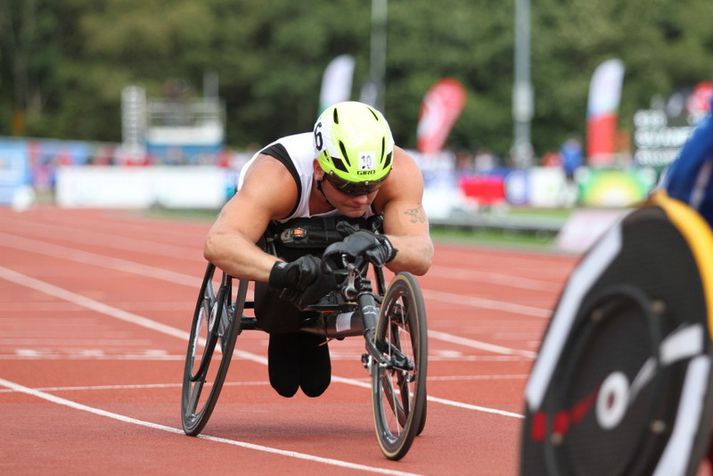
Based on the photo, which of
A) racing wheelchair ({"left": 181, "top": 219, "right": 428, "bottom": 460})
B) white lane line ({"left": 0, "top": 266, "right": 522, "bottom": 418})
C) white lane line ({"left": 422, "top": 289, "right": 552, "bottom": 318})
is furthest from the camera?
white lane line ({"left": 422, "top": 289, "right": 552, "bottom": 318})

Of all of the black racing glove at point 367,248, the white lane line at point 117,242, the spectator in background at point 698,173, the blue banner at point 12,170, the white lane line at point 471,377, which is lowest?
the blue banner at point 12,170

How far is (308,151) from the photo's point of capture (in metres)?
8.46

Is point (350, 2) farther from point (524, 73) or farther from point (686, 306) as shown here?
point (686, 306)

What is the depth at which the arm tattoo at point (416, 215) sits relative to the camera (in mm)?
8414

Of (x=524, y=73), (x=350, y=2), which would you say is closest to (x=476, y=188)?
(x=524, y=73)

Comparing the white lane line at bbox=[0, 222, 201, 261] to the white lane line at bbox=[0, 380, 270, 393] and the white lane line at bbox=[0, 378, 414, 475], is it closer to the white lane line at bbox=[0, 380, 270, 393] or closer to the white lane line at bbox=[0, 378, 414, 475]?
the white lane line at bbox=[0, 380, 270, 393]

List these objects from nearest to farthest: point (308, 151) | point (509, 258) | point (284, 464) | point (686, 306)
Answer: point (686, 306) → point (284, 464) → point (308, 151) → point (509, 258)

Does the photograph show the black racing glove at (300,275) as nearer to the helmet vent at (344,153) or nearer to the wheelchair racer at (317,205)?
the wheelchair racer at (317,205)

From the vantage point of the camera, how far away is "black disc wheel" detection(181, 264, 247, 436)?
8469 mm

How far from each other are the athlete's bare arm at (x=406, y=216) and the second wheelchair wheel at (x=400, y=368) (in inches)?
17.1

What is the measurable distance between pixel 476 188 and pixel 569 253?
1369 centimetres

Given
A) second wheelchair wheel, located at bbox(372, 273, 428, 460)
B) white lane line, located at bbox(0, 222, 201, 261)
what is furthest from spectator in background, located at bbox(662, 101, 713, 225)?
white lane line, located at bbox(0, 222, 201, 261)

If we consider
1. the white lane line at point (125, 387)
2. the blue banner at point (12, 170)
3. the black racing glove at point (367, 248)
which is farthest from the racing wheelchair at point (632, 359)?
the blue banner at point (12, 170)

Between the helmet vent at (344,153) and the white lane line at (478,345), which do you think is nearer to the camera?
the helmet vent at (344,153)
